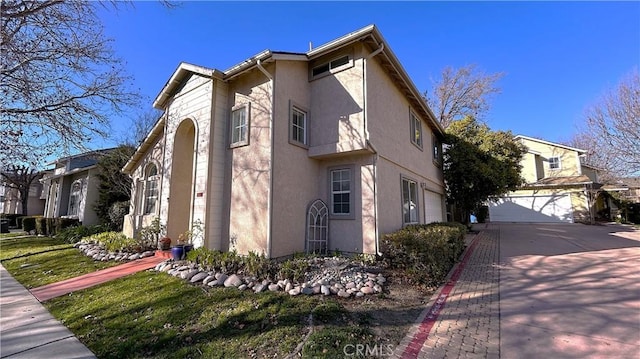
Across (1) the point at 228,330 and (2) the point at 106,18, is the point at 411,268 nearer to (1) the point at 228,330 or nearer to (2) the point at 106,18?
(1) the point at 228,330

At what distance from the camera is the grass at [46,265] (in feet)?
26.0

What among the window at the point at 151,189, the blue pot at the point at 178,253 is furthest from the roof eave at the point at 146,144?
the blue pot at the point at 178,253

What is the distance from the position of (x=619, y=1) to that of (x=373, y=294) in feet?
42.1

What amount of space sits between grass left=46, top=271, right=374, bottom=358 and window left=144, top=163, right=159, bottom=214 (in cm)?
579

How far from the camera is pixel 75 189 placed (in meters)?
20.9

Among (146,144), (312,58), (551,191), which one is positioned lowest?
(551,191)

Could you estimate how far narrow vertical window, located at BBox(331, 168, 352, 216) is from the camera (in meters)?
9.02

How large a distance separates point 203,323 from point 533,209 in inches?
1159

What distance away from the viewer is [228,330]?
14.0 feet

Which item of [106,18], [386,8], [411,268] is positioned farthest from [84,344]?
[386,8]

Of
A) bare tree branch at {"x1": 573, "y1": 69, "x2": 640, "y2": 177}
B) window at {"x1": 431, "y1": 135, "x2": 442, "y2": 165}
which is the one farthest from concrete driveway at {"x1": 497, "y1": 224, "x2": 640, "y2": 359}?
bare tree branch at {"x1": 573, "y1": 69, "x2": 640, "y2": 177}

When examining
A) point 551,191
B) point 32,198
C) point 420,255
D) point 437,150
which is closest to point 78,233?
point 420,255

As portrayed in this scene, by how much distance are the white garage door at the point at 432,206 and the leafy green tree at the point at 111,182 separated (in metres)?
18.4

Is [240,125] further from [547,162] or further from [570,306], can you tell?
[547,162]
